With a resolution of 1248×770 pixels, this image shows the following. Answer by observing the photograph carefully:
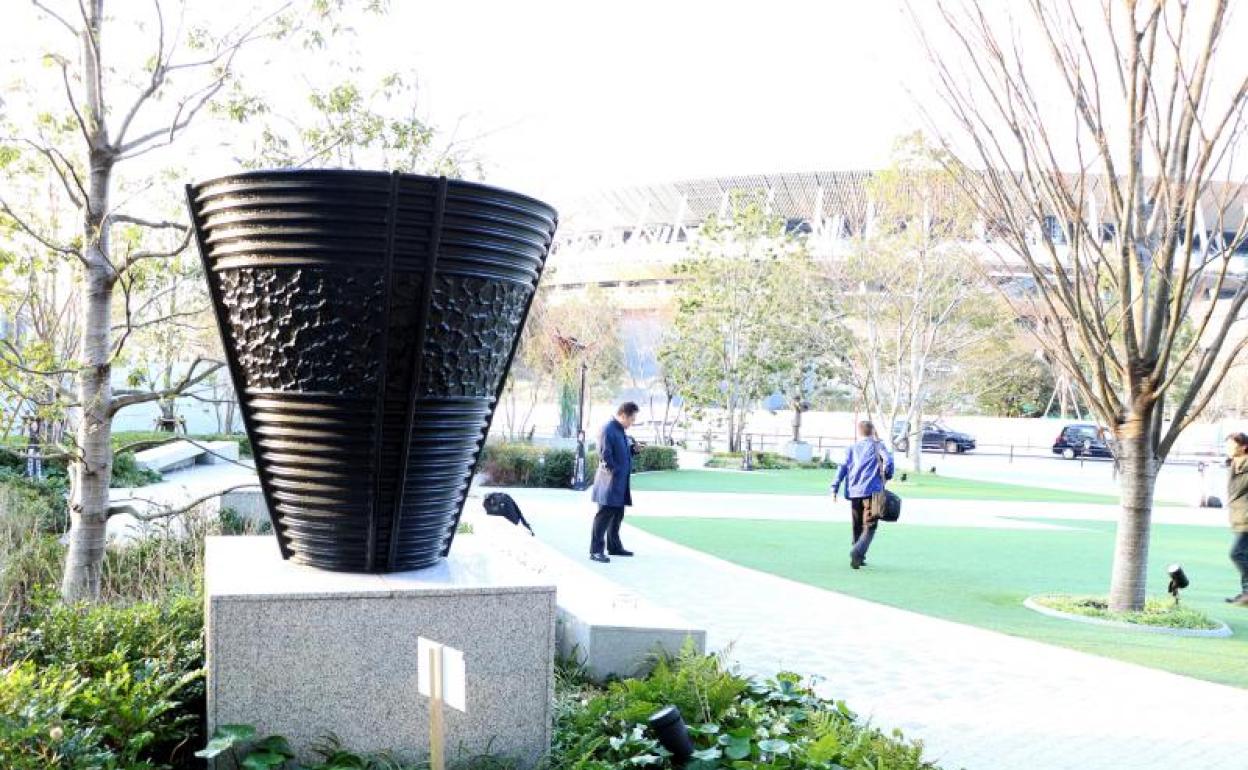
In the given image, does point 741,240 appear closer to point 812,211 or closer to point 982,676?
point 812,211

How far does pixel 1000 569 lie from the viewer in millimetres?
12648

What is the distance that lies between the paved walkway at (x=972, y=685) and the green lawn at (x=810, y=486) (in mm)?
12449

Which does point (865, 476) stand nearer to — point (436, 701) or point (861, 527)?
point (861, 527)

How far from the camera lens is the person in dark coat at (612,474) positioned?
1153 centimetres

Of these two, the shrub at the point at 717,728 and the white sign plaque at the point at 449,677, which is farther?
the shrub at the point at 717,728

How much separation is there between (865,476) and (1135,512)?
286 centimetres

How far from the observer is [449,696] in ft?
10.2

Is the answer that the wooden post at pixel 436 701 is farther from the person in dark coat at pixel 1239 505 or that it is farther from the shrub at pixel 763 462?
the shrub at pixel 763 462

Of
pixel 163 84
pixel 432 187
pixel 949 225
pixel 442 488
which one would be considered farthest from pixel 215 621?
pixel 949 225

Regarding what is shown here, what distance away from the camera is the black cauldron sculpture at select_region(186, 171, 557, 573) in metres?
3.82

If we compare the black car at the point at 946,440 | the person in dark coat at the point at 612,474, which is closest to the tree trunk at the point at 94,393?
the person in dark coat at the point at 612,474

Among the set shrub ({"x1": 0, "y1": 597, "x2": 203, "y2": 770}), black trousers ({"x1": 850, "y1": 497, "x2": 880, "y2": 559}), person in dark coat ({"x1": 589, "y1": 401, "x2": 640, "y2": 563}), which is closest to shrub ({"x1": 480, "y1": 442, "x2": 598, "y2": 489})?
person in dark coat ({"x1": 589, "y1": 401, "x2": 640, "y2": 563})

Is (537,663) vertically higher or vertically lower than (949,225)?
lower

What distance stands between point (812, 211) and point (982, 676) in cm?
4528
